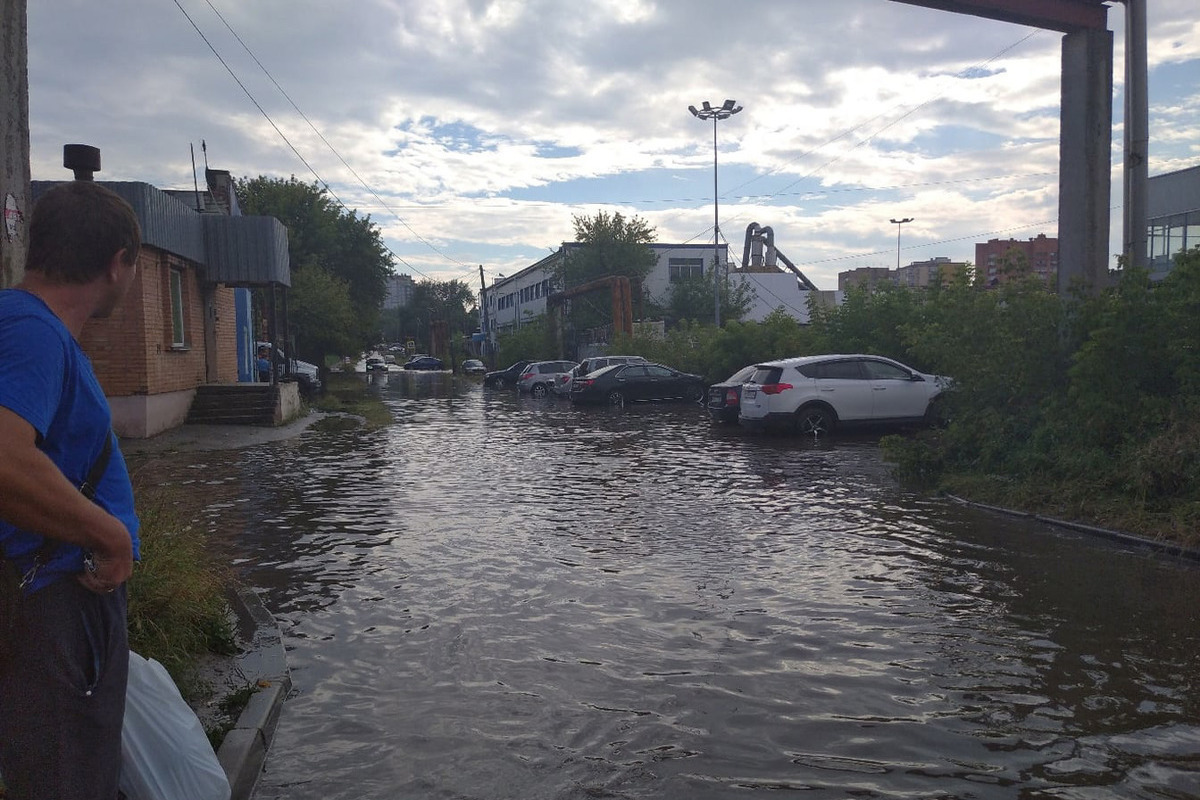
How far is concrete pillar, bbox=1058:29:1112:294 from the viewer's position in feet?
42.4

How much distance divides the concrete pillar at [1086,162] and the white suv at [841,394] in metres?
6.09

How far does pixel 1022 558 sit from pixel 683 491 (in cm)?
478

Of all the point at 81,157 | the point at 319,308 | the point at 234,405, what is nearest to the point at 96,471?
the point at 81,157

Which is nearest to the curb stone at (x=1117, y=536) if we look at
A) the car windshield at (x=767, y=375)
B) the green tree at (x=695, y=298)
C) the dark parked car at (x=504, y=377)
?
the car windshield at (x=767, y=375)

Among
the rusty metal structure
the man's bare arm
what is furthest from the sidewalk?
the rusty metal structure

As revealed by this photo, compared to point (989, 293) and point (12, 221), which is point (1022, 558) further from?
point (12, 221)

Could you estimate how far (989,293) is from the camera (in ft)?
42.5

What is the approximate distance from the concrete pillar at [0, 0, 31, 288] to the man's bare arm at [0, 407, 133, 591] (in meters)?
2.88

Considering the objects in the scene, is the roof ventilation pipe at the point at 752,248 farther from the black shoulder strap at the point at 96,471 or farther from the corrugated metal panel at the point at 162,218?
the black shoulder strap at the point at 96,471

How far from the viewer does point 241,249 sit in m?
23.8

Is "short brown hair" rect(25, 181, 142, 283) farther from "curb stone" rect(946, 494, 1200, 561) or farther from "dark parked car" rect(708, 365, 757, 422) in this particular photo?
"dark parked car" rect(708, 365, 757, 422)

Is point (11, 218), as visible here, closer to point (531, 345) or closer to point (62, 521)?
point (62, 521)

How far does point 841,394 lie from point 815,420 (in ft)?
2.35

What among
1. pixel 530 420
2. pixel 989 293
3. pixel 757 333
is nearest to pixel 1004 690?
pixel 989 293
